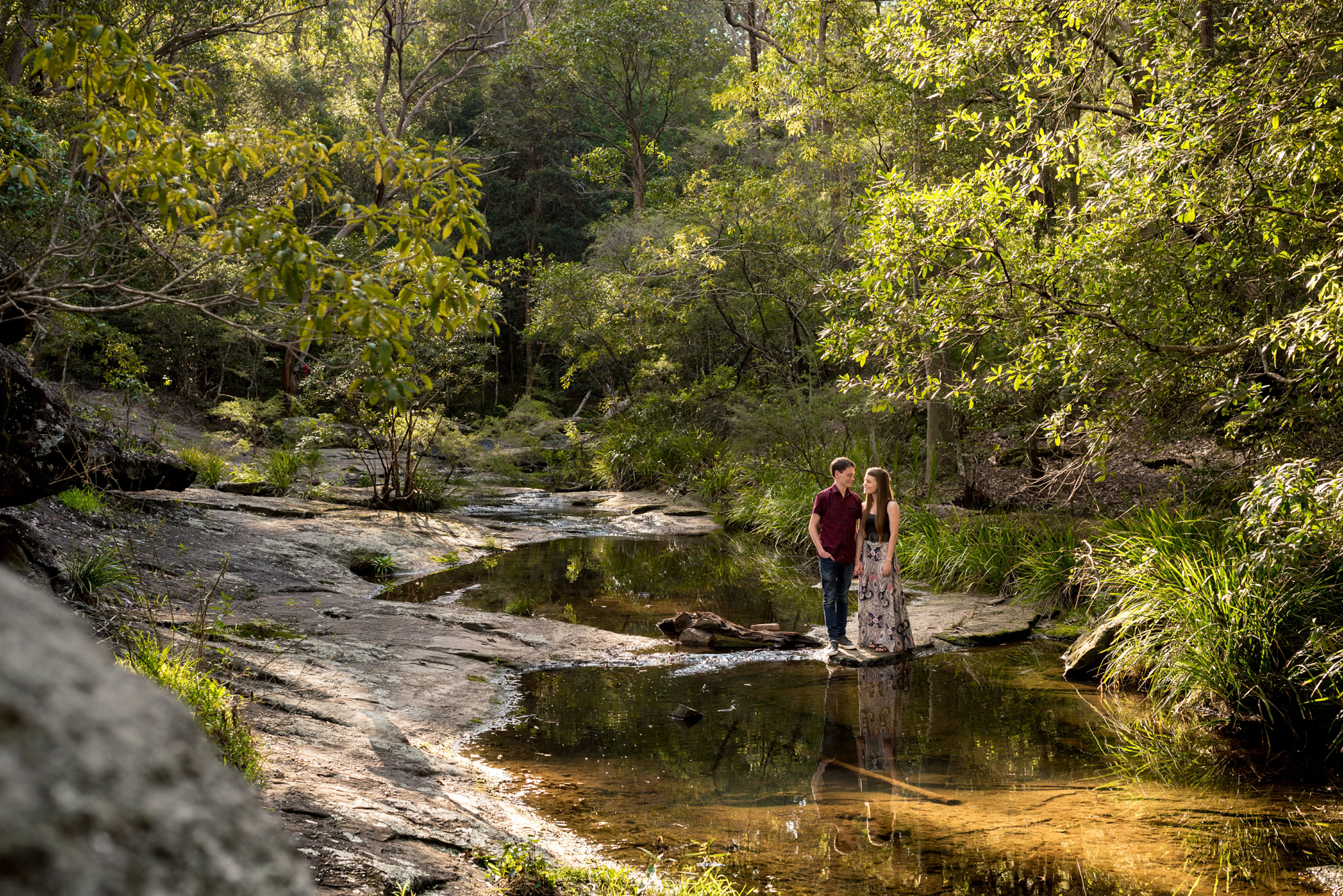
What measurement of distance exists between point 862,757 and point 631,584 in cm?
678

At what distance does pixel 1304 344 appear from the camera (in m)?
5.58

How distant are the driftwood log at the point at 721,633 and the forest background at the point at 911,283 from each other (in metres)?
2.85

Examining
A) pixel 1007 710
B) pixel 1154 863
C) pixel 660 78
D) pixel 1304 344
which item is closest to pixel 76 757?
pixel 1154 863

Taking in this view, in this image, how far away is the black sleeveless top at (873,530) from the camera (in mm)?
8570

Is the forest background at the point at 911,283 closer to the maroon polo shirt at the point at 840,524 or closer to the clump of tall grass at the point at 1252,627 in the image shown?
the clump of tall grass at the point at 1252,627

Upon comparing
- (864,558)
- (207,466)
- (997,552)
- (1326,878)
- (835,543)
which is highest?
(207,466)

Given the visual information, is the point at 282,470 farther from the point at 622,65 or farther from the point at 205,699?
the point at 622,65

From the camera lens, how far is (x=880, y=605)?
8.65 meters

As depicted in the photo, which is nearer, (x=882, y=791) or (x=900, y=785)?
(x=882, y=791)

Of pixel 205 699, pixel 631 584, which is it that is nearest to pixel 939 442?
pixel 631 584

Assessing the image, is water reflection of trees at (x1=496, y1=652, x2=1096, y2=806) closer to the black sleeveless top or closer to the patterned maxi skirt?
the patterned maxi skirt

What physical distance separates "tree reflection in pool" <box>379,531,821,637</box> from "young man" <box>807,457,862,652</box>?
1.51 metres

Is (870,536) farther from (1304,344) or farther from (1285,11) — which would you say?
(1285,11)

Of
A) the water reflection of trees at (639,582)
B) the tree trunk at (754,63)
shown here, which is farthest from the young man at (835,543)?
the tree trunk at (754,63)
